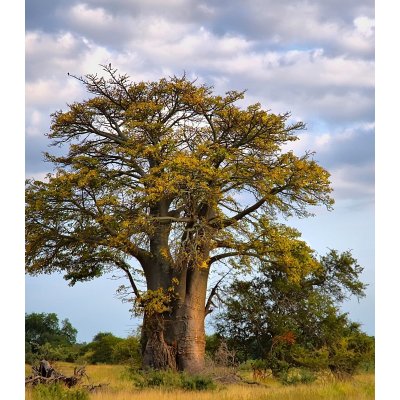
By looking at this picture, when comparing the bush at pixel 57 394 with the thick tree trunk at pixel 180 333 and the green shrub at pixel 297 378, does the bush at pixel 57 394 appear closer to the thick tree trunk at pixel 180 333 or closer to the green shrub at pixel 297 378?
the thick tree trunk at pixel 180 333

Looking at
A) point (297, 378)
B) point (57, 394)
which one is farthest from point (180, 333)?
point (57, 394)

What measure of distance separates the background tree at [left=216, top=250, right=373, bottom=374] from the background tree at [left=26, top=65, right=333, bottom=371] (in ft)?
4.73

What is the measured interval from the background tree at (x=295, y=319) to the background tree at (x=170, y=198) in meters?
1.44

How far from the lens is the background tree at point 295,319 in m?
20.0

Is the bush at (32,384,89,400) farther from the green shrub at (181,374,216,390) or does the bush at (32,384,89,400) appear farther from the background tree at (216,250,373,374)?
the background tree at (216,250,373,374)

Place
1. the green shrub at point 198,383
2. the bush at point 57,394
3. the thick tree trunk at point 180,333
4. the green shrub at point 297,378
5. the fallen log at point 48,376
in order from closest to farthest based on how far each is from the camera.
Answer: the bush at point 57,394 < the fallen log at point 48,376 < the green shrub at point 198,383 < the green shrub at point 297,378 < the thick tree trunk at point 180,333

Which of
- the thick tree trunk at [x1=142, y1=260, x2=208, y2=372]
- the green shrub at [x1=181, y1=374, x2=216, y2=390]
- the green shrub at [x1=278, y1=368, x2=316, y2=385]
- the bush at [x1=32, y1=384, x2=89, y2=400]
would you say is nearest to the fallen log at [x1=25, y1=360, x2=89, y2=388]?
the bush at [x1=32, y1=384, x2=89, y2=400]

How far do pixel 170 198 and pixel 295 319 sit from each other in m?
4.91

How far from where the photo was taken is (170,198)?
60.2 ft

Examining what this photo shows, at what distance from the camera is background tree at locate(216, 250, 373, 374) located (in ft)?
65.5

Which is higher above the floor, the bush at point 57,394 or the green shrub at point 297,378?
the bush at point 57,394

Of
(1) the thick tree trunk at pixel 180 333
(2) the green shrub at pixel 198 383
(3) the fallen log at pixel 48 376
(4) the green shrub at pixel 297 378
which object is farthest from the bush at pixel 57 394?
(4) the green shrub at pixel 297 378

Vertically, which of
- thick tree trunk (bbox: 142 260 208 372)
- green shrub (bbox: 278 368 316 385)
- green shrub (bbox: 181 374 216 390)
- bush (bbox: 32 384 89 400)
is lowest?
green shrub (bbox: 278 368 316 385)
